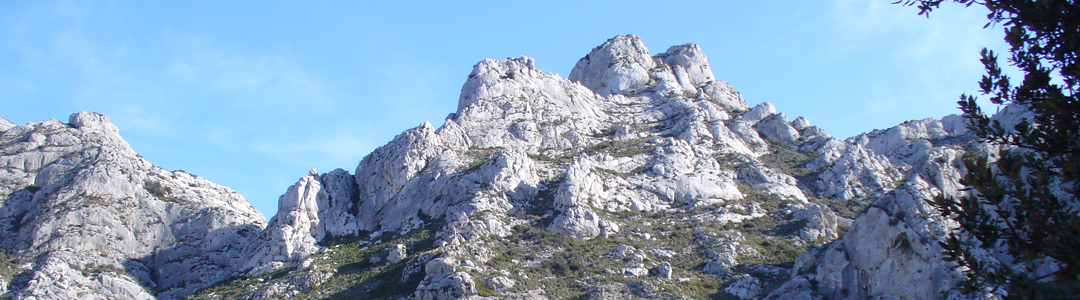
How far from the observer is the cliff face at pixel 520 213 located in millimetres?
49812

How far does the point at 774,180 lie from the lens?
74.1m

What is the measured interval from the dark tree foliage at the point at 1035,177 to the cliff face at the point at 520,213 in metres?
30.4

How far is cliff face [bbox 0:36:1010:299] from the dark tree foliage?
30.4 meters

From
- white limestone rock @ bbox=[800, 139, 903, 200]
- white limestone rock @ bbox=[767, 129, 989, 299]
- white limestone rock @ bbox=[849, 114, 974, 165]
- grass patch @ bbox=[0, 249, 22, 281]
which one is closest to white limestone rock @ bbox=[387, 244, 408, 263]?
grass patch @ bbox=[0, 249, 22, 281]

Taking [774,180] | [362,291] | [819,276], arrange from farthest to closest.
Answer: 1. [774,180]
2. [362,291]
3. [819,276]

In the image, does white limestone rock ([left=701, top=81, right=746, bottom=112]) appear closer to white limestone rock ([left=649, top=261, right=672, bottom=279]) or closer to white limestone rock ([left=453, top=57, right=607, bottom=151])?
white limestone rock ([left=453, top=57, right=607, bottom=151])

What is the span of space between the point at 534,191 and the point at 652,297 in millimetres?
19904

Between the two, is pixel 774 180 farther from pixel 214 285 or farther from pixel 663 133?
pixel 214 285

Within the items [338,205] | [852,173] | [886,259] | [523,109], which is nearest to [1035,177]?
[886,259]

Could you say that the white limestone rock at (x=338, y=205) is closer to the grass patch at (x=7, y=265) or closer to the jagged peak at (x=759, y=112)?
the grass patch at (x=7, y=265)

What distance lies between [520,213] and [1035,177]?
2116 inches

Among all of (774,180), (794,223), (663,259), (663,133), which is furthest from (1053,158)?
(663,133)

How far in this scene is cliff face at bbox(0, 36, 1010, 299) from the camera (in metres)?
49.8

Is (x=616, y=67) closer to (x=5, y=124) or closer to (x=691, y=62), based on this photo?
(x=691, y=62)
